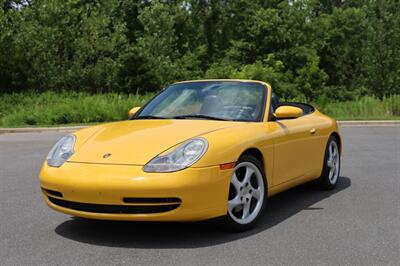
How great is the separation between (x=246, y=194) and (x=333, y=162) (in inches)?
94.1

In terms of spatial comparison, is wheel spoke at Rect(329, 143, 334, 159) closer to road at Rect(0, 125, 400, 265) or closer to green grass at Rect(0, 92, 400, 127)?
road at Rect(0, 125, 400, 265)

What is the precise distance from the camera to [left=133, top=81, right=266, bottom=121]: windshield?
5613 millimetres

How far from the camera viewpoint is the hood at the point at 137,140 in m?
4.70

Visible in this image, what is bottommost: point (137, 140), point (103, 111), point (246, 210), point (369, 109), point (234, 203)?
point (369, 109)

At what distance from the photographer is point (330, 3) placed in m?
59.3

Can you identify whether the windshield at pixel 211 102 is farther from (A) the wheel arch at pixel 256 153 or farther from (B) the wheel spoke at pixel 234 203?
(B) the wheel spoke at pixel 234 203

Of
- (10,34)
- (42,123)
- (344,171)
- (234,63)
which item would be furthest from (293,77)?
(344,171)

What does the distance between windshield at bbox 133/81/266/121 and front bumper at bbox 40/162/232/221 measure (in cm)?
104

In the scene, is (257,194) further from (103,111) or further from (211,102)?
(103,111)

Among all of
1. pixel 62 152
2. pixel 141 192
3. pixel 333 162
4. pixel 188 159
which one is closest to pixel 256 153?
pixel 188 159

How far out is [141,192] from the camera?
442 cm

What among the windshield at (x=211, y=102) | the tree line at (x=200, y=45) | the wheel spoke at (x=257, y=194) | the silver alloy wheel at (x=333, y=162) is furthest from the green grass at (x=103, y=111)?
the wheel spoke at (x=257, y=194)

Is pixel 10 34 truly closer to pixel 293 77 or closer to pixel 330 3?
pixel 293 77

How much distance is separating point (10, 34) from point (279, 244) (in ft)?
107
